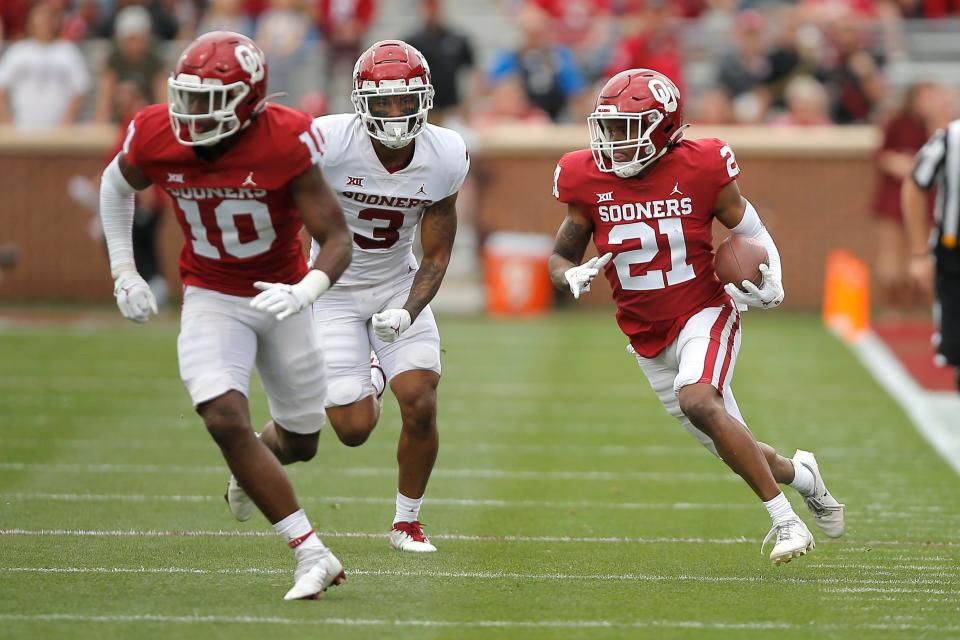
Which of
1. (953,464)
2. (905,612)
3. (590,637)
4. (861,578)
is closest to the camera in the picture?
(590,637)

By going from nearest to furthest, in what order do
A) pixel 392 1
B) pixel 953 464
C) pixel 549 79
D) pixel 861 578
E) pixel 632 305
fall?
1. pixel 861 578
2. pixel 632 305
3. pixel 953 464
4. pixel 549 79
5. pixel 392 1

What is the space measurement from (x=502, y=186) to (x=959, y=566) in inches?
391

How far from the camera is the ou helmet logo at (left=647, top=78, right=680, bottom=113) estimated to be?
546 centimetres

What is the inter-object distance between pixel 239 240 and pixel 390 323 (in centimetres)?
74

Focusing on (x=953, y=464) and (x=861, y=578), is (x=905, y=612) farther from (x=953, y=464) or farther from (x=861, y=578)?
(x=953, y=464)

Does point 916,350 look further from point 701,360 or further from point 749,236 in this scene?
point 701,360

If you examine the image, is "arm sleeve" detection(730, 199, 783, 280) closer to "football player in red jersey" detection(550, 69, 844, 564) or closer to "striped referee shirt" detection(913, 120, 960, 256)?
"football player in red jersey" detection(550, 69, 844, 564)

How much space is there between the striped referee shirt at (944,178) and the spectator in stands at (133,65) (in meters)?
8.83

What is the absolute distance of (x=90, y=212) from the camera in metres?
14.9

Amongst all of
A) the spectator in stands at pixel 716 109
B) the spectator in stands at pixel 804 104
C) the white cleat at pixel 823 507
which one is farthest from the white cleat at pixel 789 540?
the spectator in stands at pixel 804 104

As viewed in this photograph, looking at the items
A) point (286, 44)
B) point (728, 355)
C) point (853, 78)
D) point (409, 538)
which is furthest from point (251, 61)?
point (853, 78)

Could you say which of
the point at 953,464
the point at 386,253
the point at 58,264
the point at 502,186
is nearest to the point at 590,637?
the point at 386,253

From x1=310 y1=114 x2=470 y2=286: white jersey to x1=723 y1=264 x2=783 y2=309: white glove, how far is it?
1.14m

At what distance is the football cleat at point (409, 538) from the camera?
218 inches
